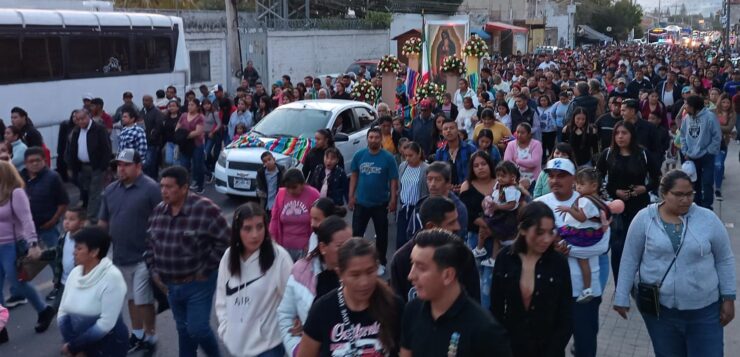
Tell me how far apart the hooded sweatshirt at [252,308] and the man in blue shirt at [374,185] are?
3.90 meters

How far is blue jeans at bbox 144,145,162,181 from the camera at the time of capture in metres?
13.0

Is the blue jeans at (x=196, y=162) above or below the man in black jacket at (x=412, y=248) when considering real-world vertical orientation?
below

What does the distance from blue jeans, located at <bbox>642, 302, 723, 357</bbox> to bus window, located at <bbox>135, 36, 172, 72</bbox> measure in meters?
15.1

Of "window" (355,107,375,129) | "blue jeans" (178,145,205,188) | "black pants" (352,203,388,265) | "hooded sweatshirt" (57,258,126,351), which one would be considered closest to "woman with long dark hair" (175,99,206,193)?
"blue jeans" (178,145,205,188)

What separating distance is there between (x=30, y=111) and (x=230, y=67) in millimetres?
14046

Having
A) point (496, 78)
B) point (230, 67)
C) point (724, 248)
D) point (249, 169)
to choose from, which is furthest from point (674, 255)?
point (230, 67)

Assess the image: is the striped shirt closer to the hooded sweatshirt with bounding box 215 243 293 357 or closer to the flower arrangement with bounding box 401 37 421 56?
the hooded sweatshirt with bounding box 215 243 293 357

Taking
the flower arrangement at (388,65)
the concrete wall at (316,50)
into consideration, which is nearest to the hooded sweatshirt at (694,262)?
the flower arrangement at (388,65)

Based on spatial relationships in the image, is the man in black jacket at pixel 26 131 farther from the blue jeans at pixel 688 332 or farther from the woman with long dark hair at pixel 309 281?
the blue jeans at pixel 688 332

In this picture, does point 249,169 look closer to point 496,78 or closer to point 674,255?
point 674,255

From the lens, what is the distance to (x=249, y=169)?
1228cm

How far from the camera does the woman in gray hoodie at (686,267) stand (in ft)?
16.1

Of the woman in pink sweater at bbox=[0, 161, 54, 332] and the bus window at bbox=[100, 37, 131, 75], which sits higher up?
the bus window at bbox=[100, 37, 131, 75]

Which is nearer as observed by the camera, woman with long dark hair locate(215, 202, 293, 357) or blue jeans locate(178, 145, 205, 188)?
woman with long dark hair locate(215, 202, 293, 357)
